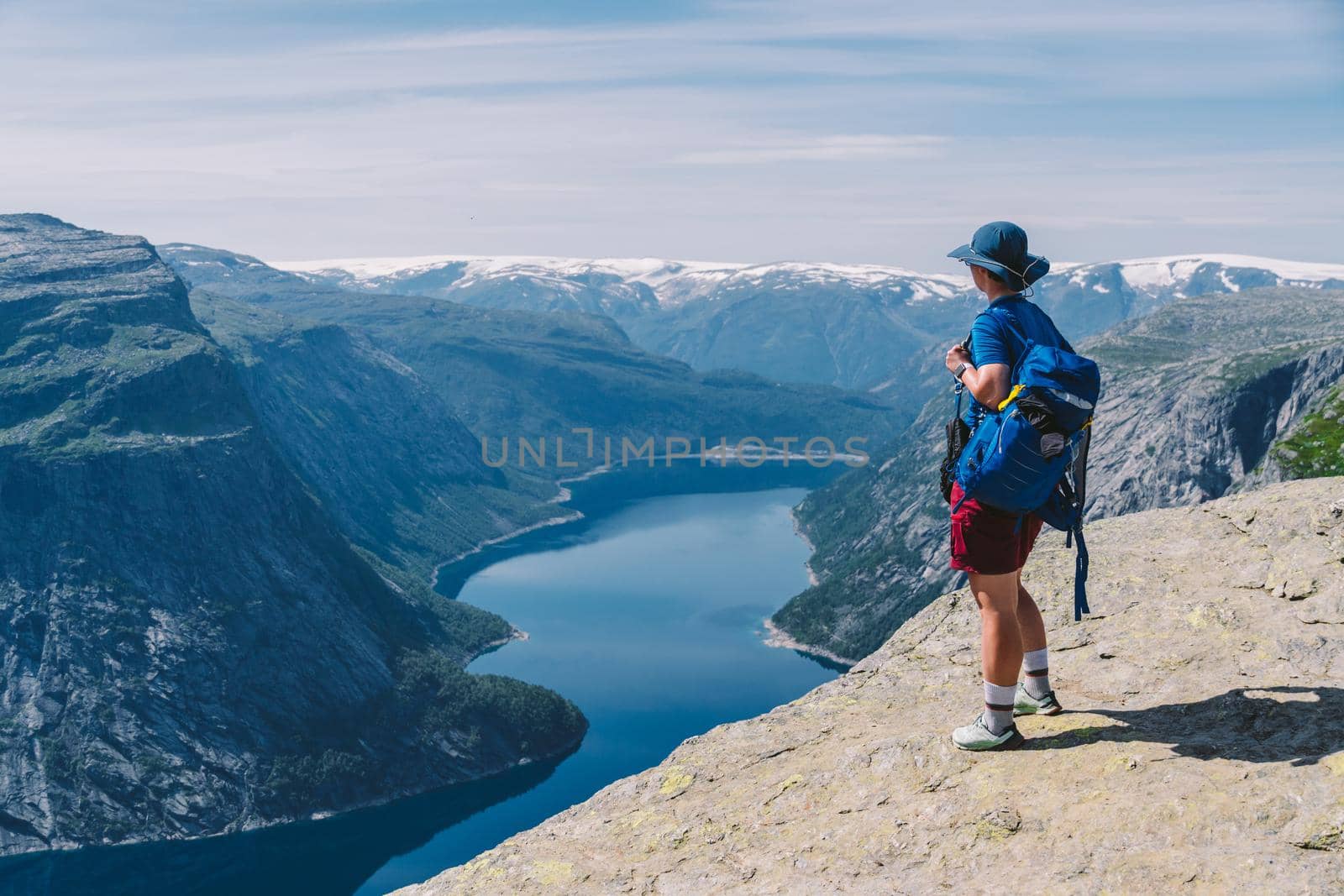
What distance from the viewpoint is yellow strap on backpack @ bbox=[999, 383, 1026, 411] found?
12.9 m

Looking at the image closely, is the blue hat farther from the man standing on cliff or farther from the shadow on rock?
the shadow on rock

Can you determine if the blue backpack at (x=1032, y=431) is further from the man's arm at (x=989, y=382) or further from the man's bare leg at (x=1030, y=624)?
the man's bare leg at (x=1030, y=624)

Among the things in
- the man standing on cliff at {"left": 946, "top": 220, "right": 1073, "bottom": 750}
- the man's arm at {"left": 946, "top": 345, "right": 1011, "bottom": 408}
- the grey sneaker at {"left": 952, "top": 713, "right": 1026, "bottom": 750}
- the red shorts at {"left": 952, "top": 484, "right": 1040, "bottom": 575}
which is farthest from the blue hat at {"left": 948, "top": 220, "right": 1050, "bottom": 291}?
the grey sneaker at {"left": 952, "top": 713, "right": 1026, "bottom": 750}

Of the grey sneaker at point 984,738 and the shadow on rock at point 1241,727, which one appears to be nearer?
the shadow on rock at point 1241,727

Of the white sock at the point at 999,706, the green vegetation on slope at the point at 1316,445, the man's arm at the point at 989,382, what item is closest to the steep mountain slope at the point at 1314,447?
the green vegetation on slope at the point at 1316,445

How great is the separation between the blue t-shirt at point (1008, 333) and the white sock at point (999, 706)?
356 centimetres

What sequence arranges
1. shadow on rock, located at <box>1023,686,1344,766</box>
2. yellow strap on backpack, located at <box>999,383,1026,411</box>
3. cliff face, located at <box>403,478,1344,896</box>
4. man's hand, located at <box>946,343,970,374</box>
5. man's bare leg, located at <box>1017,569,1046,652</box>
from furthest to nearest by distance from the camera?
man's bare leg, located at <box>1017,569,1046,652</box>
man's hand, located at <box>946,343,970,374</box>
yellow strap on backpack, located at <box>999,383,1026,411</box>
shadow on rock, located at <box>1023,686,1344,766</box>
cliff face, located at <box>403,478,1344,896</box>

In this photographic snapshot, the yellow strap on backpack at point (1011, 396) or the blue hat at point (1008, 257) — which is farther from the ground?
the blue hat at point (1008, 257)

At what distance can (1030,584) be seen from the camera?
68.7ft

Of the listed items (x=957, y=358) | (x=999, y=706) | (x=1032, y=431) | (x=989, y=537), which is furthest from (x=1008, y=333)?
(x=999, y=706)

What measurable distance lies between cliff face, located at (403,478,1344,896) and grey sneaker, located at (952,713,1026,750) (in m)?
0.17

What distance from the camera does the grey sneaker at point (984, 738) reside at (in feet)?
45.0

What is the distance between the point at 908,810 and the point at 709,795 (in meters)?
3.32

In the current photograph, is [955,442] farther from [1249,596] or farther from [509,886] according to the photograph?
[509,886]
